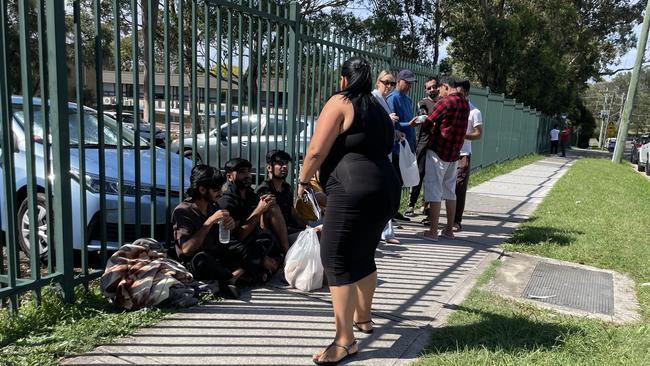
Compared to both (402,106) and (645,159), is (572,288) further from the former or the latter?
(645,159)

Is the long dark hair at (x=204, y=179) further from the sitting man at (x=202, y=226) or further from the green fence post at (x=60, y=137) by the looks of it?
the green fence post at (x=60, y=137)

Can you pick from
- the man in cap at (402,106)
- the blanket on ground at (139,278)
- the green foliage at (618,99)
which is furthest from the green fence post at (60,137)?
the green foliage at (618,99)

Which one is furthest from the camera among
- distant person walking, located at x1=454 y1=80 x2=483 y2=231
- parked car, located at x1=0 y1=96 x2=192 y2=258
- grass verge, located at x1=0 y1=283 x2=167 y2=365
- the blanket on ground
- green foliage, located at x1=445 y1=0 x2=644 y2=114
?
green foliage, located at x1=445 y1=0 x2=644 y2=114

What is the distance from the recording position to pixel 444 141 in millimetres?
5816

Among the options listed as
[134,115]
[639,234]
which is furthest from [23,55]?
[639,234]

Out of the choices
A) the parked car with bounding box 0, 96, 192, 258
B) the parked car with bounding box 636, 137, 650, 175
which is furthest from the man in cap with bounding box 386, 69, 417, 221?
the parked car with bounding box 636, 137, 650, 175

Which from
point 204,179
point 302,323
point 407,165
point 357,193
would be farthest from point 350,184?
point 407,165

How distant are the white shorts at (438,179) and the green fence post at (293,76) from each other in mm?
1511

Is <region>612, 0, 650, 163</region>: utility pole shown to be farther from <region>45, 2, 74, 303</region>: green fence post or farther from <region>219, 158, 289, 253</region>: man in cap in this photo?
<region>45, 2, 74, 303</region>: green fence post

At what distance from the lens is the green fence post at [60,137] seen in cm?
313

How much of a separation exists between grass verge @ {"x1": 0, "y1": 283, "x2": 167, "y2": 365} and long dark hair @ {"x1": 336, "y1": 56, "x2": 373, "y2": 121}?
190 centimetres

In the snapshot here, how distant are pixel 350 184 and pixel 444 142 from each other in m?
3.23

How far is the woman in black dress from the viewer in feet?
9.41

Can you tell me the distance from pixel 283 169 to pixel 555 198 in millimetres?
7158
